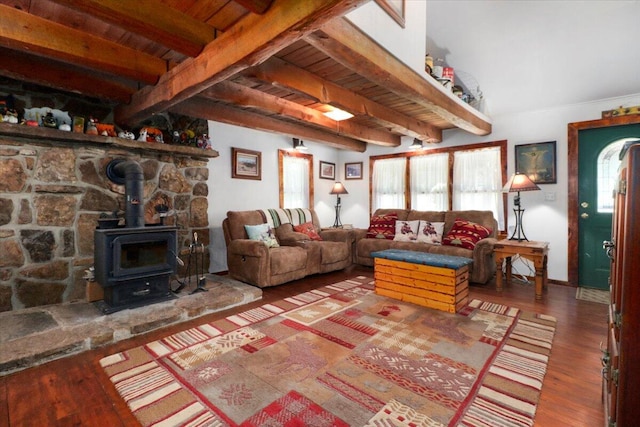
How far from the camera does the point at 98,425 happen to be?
1.44 m

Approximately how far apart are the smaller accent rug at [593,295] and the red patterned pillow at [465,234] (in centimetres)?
117

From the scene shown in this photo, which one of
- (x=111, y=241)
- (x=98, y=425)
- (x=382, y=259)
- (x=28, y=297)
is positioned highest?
(x=111, y=241)

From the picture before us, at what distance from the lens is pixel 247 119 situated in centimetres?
393

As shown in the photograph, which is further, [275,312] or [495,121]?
[495,121]

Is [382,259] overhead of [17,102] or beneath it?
beneath

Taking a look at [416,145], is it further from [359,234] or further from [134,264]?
[134,264]

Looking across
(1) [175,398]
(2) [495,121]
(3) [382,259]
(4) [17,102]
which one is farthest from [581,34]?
(4) [17,102]

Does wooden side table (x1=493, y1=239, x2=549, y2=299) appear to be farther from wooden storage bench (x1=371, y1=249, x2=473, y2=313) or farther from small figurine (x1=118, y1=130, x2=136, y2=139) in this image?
small figurine (x1=118, y1=130, x2=136, y2=139)

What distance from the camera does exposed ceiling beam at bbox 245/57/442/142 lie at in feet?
8.38

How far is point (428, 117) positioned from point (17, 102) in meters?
4.61

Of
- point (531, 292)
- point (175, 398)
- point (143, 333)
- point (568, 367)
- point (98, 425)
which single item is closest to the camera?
point (98, 425)

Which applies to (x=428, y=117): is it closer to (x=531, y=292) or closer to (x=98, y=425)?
(x=531, y=292)

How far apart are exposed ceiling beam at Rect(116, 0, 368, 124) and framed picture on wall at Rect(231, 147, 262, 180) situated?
171 centimetres

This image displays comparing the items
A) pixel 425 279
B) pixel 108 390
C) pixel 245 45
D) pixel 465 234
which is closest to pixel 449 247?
pixel 465 234
